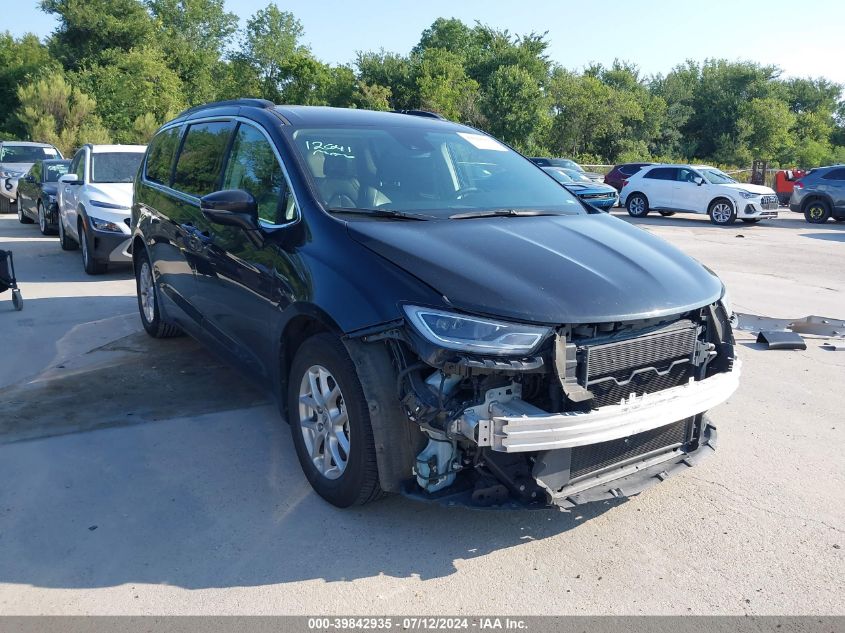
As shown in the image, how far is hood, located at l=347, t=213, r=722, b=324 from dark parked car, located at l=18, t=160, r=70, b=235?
11757mm

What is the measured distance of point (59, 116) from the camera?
34344 mm

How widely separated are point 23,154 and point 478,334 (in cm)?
2058

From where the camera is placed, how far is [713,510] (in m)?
3.71

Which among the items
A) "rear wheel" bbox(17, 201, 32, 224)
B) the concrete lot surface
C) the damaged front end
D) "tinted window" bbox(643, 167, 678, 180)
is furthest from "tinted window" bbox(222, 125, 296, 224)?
"tinted window" bbox(643, 167, 678, 180)

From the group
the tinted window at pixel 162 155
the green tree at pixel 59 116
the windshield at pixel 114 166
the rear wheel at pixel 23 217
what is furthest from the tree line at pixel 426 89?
the tinted window at pixel 162 155

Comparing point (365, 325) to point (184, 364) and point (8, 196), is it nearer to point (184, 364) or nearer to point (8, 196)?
point (184, 364)

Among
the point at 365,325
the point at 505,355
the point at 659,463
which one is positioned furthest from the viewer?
the point at 659,463

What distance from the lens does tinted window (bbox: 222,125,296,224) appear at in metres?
4.04

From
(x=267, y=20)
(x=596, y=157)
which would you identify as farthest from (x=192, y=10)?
(x=596, y=157)

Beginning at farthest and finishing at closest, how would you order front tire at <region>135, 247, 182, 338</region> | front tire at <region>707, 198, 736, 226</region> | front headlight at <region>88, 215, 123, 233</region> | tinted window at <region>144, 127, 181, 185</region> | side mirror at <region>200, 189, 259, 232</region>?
front tire at <region>707, 198, 736, 226</region>, front headlight at <region>88, 215, 123, 233</region>, front tire at <region>135, 247, 182, 338</region>, tinted window at <region>144, 127, 181, 185</region>, side mirror at <region>200, 189, 259, 232</region>

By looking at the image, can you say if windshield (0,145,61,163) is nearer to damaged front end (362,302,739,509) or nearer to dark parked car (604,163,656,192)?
dark parked car (604,163,656,192)

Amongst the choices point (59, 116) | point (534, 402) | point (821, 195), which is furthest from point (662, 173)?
point (59, 116)

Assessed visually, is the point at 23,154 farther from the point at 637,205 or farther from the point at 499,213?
the point at 499,213

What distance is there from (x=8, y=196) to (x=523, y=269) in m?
19.6
